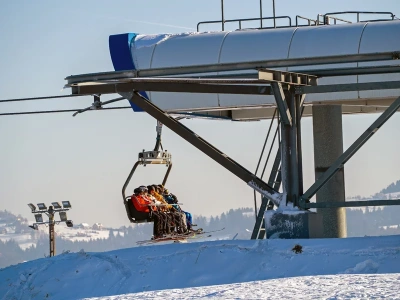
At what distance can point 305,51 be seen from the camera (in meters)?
29.6

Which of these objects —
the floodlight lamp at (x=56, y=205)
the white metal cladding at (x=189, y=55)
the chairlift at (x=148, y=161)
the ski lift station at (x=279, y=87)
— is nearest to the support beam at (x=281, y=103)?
the ski lift station at (x=279, y=87)

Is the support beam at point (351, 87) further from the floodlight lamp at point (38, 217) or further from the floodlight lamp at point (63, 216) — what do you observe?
the floodlight lamp at point (38, 217)

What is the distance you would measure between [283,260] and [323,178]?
254 centimetres

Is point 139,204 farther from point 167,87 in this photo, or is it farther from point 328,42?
point 328,42

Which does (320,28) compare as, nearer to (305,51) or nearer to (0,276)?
(305,51)

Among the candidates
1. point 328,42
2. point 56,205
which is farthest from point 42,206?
point 328,42

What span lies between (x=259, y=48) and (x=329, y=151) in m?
5.93

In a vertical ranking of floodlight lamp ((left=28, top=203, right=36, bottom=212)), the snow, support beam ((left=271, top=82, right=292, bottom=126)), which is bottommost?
the snow

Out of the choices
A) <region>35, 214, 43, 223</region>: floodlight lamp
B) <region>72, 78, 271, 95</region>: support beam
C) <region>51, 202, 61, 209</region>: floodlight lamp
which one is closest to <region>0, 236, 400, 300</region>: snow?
<region>72, 78, 271, 95</region>: support beam

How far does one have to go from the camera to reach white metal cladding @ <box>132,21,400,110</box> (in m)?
29.3

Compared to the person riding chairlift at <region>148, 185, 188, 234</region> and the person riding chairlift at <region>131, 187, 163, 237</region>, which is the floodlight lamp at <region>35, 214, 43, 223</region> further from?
the person riding chairlift at <region>131, 187, 163, 237</region>

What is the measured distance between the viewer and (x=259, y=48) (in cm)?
3003

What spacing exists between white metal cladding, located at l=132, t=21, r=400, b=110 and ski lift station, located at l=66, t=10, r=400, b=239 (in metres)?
0.03

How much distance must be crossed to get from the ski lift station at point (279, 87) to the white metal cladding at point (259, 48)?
0.03m
